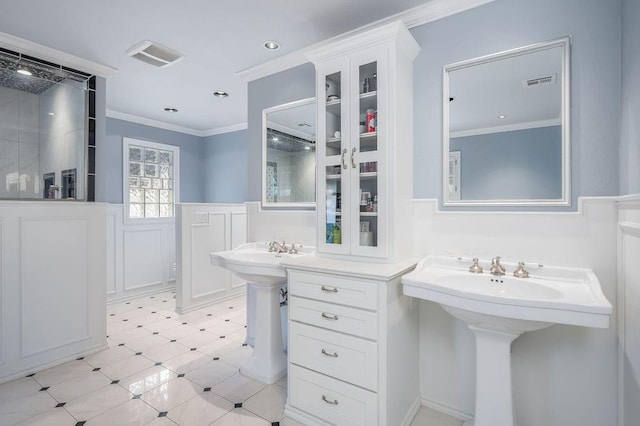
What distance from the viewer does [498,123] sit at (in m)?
1.84

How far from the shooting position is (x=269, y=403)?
82.3 inches

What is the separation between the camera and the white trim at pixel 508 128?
1698 mm

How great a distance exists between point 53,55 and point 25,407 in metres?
2.60

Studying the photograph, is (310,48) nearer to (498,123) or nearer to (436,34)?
(436,34)

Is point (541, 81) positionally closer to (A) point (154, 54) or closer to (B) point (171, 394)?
(A) point (154, 54)

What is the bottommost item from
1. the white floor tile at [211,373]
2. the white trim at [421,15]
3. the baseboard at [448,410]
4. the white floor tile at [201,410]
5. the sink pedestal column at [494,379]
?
the white floor tile at [201,410]

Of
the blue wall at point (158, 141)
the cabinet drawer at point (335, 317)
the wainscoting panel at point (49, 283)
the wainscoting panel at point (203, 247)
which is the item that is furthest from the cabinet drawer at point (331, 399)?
the blue wall at point (158, 141)

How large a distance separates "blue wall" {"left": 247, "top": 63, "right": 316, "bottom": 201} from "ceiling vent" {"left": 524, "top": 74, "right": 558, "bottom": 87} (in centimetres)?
151

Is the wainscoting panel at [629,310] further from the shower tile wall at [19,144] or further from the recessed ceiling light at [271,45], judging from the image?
the shower tile wall at [19,144]

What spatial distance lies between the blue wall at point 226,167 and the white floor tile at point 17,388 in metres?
3.11

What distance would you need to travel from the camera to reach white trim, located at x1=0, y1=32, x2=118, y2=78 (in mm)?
2383

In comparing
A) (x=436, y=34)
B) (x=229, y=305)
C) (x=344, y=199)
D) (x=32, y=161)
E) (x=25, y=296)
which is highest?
(x=436, y=34)

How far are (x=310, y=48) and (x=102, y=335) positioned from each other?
10.1 feet

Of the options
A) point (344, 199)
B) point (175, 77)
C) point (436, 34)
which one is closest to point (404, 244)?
point (344, 199)
